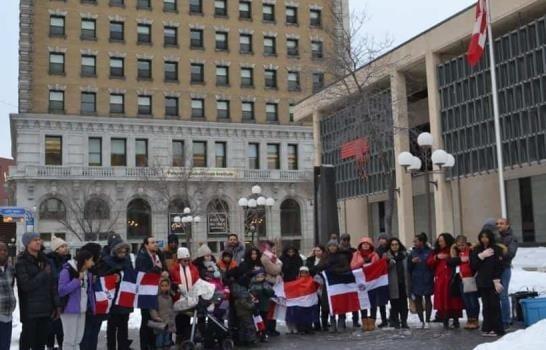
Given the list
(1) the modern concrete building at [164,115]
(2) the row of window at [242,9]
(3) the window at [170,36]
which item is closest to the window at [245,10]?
(2) the row of window at [242,9]

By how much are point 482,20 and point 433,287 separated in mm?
13280

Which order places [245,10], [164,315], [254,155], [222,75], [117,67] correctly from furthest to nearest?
1. [245,10]
2. [254,155]
3. [222,75]
4. [117,67]
5. [164,315]

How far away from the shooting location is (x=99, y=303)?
10938 millimetres

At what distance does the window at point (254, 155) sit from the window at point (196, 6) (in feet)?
42.2

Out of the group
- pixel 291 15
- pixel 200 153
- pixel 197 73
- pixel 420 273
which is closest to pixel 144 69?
pixel 197 73

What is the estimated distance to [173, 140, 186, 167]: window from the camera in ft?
186

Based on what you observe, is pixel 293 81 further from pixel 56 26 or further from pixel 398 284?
pixel 398 284

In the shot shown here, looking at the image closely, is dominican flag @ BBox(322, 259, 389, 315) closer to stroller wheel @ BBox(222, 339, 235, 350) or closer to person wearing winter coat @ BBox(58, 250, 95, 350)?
stroller wheel @ BBox(222, 339, 235, 350)

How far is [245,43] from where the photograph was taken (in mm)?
61719

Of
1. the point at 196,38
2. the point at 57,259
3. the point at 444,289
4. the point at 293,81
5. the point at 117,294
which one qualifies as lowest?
the point at 444,289

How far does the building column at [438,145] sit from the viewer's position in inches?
1267

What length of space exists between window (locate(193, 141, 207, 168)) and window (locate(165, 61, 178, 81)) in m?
5.97

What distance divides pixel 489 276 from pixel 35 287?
7.74 meters

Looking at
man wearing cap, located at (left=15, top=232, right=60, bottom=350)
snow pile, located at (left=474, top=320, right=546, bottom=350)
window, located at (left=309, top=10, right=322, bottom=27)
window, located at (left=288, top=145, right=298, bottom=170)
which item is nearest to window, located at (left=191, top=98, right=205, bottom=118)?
window, located at (left=288, top=145, right=298, bottom=170)
